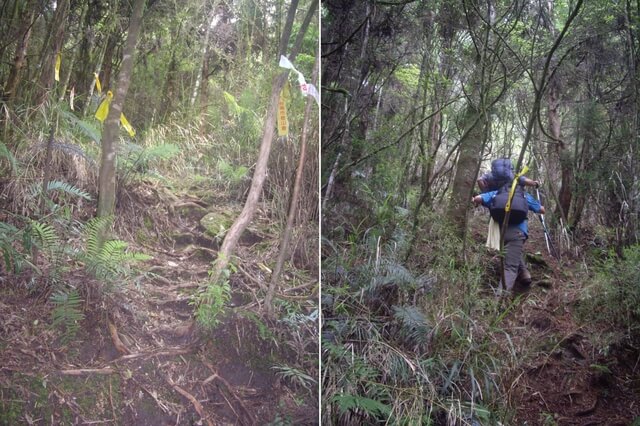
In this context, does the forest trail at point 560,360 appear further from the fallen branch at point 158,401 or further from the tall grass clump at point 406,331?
the fallen branch at point 158,401

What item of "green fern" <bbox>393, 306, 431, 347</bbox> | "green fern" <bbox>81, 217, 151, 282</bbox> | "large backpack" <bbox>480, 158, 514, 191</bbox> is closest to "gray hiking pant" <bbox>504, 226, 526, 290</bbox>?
"large backpack" <bbox>480, 158, 514, 191</bbox>

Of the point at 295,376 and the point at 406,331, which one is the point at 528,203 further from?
the point at 295,376

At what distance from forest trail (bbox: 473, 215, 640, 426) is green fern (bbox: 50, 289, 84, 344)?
1.32 meters

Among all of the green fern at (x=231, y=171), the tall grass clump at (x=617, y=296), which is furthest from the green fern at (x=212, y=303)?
the tall grass clump at (x=617, y=296)

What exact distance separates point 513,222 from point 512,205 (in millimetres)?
61

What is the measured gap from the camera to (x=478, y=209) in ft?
6.09

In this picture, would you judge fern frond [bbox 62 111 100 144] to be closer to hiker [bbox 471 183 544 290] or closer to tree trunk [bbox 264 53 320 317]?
tree trunk [bbox 264 53 320 317]

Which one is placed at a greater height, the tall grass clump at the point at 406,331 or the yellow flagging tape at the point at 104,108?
the yellow flagging tape at the point at 104,108

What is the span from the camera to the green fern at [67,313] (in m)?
0.94

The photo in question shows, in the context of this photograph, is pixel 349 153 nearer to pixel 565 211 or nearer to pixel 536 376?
pixel 565 211

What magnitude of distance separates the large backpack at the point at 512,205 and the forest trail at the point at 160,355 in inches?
37.5

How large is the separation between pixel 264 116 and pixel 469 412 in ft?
3.55

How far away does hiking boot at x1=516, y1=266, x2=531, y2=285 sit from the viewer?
1.85 m

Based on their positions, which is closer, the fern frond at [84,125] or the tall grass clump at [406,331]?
the fern frond at [84,125]
